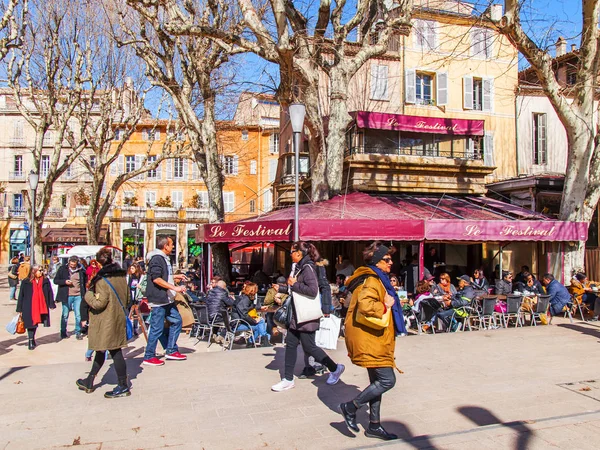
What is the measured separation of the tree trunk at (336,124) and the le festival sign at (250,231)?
2.27m

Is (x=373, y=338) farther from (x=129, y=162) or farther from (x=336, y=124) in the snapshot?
(x=129, y=162)

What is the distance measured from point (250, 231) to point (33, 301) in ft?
15.5

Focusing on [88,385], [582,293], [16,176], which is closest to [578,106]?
[582,293]

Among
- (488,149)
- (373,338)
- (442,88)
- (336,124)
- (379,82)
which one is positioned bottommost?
(373,338)

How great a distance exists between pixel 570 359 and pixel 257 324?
4674 mm

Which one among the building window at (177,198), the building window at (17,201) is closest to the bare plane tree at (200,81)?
the building window at (177,198)

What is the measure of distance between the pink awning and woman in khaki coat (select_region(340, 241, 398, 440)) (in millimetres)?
12720

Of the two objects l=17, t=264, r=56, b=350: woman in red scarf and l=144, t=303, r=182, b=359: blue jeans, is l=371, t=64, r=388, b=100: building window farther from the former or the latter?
l=144, t=303, r=182, b=359: blue jeans

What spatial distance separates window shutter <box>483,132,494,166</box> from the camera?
822 inches

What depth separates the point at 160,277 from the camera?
6445 mm

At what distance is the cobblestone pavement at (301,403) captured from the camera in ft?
14.4

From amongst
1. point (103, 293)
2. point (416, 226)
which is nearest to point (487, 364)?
point (416, 226)

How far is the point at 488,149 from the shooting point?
68.8 ft

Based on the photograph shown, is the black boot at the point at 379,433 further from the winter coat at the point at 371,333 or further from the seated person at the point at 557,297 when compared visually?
the seated person at the point at 557,297
